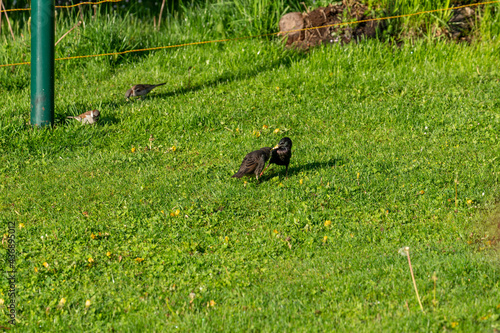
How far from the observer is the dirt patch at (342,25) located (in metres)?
10.8

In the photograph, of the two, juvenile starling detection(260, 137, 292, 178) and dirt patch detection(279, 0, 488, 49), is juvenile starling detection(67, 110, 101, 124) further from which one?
dirt patch detection(279, 0, 488, 49)

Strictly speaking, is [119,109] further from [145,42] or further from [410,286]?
[410,286]

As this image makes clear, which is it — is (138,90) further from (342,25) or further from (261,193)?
(342,25)

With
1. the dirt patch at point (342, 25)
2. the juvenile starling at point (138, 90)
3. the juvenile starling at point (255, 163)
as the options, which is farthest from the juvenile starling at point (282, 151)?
the dirt patch at point (342, 25)

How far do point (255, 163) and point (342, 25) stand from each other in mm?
5248

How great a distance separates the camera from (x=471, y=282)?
4672 millimetres

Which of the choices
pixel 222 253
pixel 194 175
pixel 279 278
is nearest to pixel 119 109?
pixel 194 175

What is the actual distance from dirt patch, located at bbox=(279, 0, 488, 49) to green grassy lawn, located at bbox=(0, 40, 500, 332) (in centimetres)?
37

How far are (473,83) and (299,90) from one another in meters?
2.92

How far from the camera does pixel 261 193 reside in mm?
6652

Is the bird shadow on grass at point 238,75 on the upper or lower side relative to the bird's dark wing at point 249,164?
upper

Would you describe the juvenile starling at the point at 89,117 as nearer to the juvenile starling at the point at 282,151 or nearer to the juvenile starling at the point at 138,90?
the juvenile starling at the point at 138,90

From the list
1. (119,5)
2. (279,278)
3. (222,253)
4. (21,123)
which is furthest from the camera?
(119,5)

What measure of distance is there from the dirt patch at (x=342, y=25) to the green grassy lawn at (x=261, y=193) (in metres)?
0.37
